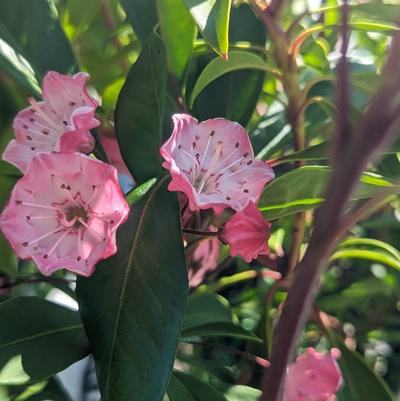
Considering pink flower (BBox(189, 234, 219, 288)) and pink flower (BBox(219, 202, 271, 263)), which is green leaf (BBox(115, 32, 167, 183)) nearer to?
pink flower (BBox(219, 202, 271, 263))

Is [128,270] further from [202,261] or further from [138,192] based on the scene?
[202,261]

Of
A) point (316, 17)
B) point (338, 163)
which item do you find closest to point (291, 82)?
point (316, 17)

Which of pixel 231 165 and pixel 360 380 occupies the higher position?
pixel 231 165

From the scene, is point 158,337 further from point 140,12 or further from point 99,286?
point 140,12

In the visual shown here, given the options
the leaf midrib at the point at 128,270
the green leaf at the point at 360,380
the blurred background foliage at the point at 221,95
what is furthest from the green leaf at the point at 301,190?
the green leaf at the point at 360,380

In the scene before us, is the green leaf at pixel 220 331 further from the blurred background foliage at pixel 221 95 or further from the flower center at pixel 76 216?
the flower center at pixel 76 216

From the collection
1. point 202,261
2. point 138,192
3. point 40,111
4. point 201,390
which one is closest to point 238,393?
point 201,390
